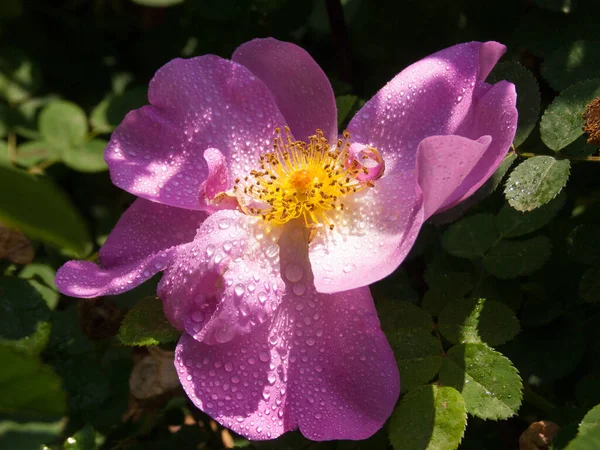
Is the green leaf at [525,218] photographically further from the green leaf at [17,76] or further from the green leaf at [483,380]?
the green leaf at [17,76]

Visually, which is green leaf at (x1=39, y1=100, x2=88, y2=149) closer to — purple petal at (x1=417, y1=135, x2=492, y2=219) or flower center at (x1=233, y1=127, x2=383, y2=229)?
flower center at (x1=233, y1=127, x2=383, y2=229)

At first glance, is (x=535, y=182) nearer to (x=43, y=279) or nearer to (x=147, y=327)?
(x=147, y=327)

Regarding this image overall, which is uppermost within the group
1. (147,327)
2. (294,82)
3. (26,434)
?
(294,82)

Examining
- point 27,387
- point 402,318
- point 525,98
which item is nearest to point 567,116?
point 525,98

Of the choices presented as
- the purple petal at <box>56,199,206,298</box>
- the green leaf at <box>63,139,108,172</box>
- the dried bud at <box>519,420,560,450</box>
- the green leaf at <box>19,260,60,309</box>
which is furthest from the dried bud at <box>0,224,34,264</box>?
the dried bud at <box>519,420,560,450</box>

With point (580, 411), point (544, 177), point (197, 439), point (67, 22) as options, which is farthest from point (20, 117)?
point (580, 411)

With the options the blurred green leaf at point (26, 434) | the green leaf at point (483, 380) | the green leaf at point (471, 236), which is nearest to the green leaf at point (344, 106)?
the green leaf at point (471, 236)

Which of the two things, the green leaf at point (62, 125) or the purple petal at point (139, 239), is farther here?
the green leaf at point (62, 125)
